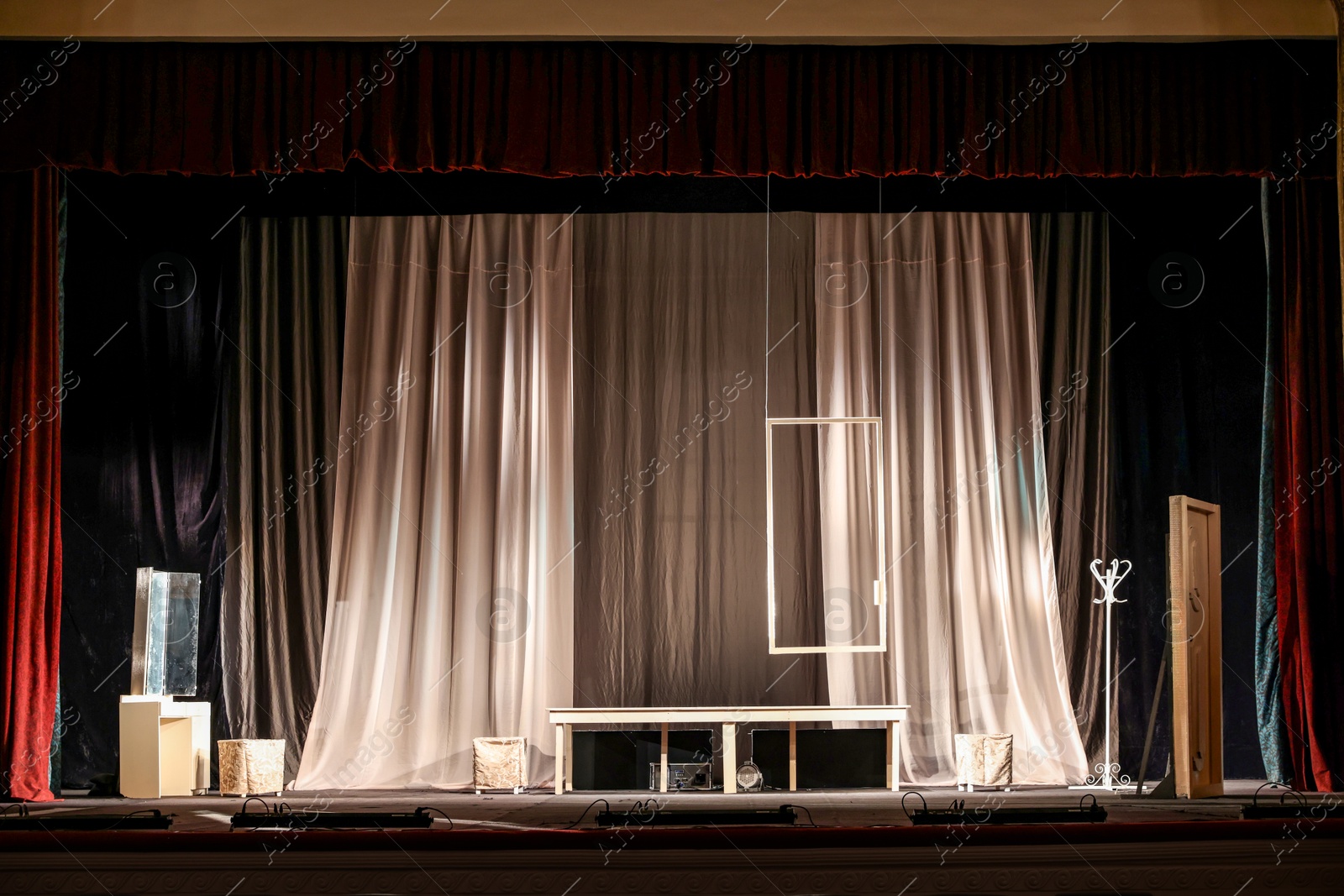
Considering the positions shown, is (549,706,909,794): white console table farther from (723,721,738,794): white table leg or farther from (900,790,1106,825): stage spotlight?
(900,790,1106,825): stage spotlight

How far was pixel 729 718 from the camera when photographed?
611 cm

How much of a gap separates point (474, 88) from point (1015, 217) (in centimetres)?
300

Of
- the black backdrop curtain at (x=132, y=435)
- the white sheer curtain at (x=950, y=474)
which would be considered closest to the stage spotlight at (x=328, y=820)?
the black backdrop curtain at (x=132, y=435)

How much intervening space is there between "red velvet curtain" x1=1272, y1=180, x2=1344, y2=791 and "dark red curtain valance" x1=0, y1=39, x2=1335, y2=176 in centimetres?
42

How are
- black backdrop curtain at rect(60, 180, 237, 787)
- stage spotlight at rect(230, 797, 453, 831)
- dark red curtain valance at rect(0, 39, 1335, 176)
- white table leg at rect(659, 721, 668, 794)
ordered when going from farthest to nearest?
black backdrop curtain at rect(60, 180, 237, 787), white table leg at rect(659, 721, 668, 794), dark red curtain valance at rect(0, 39, 1335, 176), stage spotlight at rect(230, 797, 453, 831)

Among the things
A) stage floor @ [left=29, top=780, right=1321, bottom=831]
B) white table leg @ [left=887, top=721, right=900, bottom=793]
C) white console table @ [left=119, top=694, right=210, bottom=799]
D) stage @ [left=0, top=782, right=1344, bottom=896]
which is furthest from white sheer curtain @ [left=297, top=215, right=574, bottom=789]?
stage @ [left=0, top=782, right=1344, bottom=896]

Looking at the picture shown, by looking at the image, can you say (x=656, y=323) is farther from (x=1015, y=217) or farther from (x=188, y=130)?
(x=188, y=130)

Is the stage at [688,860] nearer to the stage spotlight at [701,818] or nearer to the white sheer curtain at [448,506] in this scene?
the stage spotlight at [701,818]

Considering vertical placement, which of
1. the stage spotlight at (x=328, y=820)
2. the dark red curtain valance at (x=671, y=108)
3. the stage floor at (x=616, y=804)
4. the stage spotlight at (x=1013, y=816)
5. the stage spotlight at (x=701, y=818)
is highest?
the dark red curtain valance at (x=671, y=108)

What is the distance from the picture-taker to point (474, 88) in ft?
20.1

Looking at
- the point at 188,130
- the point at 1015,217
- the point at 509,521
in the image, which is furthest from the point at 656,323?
the point at 188,130

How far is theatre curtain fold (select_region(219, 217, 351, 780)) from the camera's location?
273 inches

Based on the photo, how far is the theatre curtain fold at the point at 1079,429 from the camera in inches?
272

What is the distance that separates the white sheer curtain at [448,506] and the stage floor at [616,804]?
1.55ft
